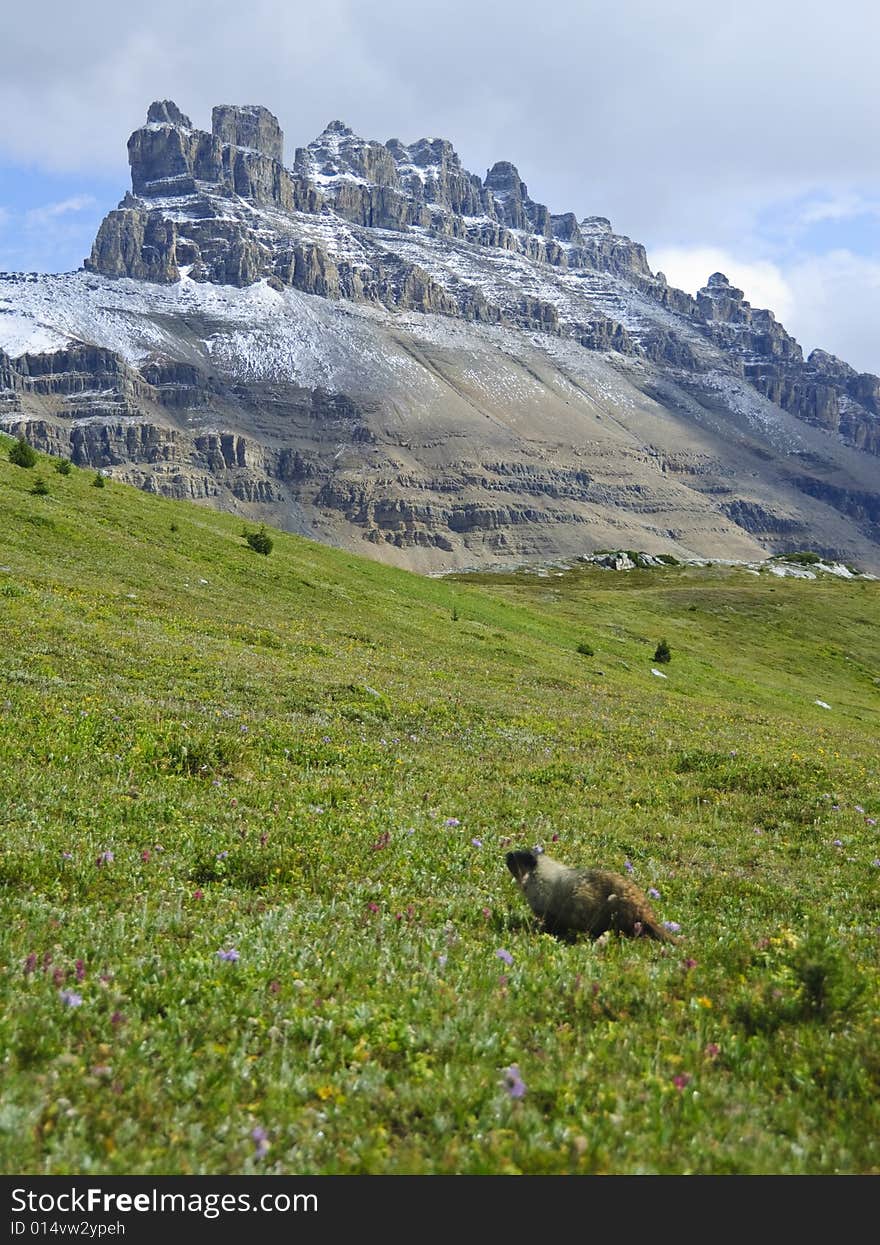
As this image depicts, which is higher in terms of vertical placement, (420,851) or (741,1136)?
(741,1136)

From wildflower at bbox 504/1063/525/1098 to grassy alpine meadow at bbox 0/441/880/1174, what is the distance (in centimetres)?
1

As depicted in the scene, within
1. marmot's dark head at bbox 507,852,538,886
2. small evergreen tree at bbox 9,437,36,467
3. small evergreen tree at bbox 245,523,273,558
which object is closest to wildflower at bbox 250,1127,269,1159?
marmot's dark head at bbox 507,852,538,886

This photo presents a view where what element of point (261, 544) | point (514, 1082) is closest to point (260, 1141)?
point (514, 1082)

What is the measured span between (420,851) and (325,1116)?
229 inches

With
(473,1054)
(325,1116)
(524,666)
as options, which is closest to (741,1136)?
(473,1054)

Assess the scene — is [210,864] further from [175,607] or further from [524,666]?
[524,666]

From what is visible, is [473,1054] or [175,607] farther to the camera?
[175,607]

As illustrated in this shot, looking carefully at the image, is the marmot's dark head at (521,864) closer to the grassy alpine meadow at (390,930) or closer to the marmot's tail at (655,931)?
the grassy alpine meadow at (390,930)

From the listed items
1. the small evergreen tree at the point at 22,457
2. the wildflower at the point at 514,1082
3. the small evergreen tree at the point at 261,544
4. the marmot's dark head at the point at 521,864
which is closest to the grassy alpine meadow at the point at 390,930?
the wildflower at the point at 514,1082

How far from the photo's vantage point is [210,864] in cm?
1002

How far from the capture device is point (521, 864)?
33.6ft

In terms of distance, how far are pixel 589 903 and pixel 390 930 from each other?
2.40 m

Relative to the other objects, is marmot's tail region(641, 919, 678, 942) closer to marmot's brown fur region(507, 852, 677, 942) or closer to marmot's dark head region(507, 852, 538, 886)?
marmot's brown fur region(507, 852, 677, 942)

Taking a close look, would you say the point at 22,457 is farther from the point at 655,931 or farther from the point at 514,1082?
the point at 514,1082
